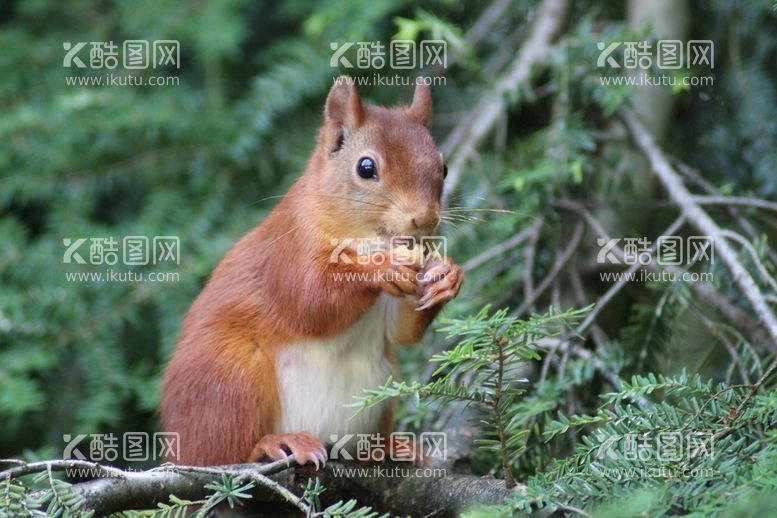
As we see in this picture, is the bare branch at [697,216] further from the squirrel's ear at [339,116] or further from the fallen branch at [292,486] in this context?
the squirrel's ear at [339,116]

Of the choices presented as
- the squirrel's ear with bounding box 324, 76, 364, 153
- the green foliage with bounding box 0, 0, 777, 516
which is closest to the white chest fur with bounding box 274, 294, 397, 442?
the green foliage with bounding box 0, 0, 777, 516

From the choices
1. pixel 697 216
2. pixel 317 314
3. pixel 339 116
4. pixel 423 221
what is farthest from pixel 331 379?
pixel 697 216

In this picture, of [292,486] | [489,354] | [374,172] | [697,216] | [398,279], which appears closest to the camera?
[489,354]

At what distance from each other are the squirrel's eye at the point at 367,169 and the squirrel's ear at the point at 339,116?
5.8 inches

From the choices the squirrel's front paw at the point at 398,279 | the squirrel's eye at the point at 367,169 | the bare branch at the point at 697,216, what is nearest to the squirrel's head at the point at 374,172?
the squirrel's eye at the point at 367,169

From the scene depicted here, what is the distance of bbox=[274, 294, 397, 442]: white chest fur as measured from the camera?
2201 mm

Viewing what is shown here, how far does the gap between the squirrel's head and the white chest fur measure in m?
0.21

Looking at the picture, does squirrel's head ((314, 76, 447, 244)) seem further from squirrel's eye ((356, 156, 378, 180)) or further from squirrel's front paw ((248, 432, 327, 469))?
squirrel's front paw ((248, 432, 327, 469))

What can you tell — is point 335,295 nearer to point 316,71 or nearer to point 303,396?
point 303,396

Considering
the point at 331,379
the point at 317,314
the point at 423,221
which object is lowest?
the point at 331,379

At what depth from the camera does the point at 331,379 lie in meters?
2.22

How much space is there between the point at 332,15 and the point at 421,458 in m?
1.59

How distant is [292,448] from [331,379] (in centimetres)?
25

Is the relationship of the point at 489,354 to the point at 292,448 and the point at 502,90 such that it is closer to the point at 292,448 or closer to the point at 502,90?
the point at 292,448
